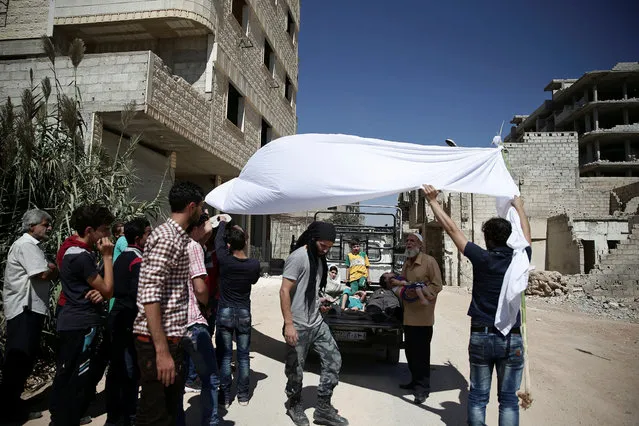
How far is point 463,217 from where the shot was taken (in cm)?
2062

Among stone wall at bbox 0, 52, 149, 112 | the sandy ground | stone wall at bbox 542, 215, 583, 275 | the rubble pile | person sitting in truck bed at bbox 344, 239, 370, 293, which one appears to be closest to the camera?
the sandy ground

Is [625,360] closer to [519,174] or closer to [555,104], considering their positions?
[519,174]

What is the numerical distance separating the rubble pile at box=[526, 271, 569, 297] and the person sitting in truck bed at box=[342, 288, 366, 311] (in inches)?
394

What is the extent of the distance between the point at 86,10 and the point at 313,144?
10.4m

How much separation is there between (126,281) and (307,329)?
5.54 feet

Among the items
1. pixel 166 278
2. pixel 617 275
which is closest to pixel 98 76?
pixel 166 278

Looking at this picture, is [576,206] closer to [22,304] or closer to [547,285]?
[547,285]

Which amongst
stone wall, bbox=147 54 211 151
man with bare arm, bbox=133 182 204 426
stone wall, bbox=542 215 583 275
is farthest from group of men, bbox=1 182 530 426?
stone wall, bbox=542 215 583 275

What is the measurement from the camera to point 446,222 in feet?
10.8

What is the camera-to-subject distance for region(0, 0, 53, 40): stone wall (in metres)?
10.8

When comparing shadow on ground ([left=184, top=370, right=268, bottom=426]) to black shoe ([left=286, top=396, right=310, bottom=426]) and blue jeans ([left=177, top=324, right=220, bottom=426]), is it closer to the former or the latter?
blue jeans ([left=177, top=324, right=220, bottom=426])

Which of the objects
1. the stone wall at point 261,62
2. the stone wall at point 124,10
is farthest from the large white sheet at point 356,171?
the stone wall at point 261,62

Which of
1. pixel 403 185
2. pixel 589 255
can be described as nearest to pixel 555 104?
pixel 589 255

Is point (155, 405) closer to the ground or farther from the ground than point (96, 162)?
closer to the ground
